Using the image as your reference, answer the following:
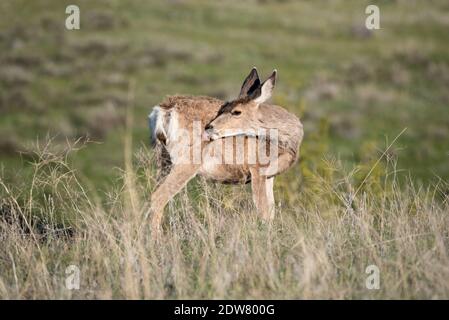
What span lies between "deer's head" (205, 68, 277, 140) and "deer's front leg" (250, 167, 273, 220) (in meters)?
0.51

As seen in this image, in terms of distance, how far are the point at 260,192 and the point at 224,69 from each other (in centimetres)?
2302

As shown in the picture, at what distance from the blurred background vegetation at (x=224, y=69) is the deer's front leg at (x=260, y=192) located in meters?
6.22

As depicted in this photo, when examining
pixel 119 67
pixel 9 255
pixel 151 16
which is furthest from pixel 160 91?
pixel 9 255

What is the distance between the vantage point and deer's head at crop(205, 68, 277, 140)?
27.9 feet

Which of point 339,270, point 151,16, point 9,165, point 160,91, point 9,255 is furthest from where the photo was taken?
point 151,16

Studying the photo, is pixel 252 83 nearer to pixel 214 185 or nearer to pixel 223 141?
pixel 223 141

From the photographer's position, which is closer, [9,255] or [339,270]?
[339,270]

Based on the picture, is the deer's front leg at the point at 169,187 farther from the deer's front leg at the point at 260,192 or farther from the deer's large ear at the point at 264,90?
the deer's large ear at the point at 264,90

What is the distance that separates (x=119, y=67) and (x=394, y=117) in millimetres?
11864
